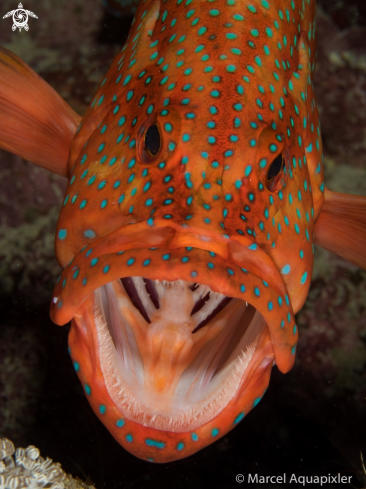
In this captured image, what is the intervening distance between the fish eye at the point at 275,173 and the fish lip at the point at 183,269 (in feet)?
1.46

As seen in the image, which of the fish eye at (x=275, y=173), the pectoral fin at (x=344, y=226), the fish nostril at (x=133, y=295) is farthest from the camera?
the pectoral fin at (x=344, y=226)

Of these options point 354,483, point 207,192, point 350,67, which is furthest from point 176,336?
point 350,67

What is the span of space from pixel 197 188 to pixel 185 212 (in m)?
0.16

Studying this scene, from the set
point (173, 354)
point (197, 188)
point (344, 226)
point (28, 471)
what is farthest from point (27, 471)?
point (344, 226)

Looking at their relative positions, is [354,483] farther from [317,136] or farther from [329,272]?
[317,136]

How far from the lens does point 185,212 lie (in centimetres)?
187

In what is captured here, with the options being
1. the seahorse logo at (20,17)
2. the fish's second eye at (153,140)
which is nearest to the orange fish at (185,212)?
the fish's second eye at (153,140)

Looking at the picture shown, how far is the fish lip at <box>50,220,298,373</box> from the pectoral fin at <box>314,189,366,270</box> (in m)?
1.58

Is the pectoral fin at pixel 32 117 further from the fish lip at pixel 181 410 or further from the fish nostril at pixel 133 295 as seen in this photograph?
the fish lip at pixel 181 410

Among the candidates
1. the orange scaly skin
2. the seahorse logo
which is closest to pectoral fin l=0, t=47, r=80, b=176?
the orange scaly skin

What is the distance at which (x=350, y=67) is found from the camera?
14.4 feet

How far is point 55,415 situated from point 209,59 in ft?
11.7

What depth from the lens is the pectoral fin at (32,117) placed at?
114 inches

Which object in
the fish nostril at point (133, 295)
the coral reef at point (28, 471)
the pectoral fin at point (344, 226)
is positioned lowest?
the coral reef at point (28, 471)
